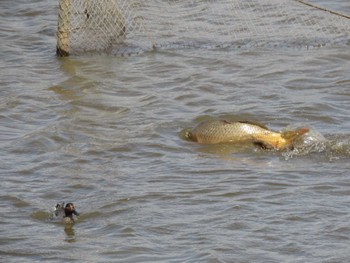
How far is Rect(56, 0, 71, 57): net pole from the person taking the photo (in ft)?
42.6

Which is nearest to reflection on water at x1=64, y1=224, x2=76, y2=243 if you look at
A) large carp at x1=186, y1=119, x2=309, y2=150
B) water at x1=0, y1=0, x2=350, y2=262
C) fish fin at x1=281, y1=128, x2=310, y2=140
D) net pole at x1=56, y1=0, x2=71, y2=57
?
water at x1=0, y1=0, x2=350, y2=262

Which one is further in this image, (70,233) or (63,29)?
(63,29)

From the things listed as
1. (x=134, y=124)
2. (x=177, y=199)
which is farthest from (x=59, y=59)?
(x=177, y=199)

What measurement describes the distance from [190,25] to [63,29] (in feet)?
6.98

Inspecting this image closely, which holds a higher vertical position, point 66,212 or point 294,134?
point 66,212

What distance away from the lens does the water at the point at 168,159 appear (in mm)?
7742

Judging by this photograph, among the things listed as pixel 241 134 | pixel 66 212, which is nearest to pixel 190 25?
pixel 241 134

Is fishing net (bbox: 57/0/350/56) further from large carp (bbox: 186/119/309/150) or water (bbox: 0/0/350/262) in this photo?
large carp (bbox: 186/119/309/150)

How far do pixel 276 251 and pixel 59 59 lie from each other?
21.6ft

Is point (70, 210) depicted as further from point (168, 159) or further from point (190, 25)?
point (190, 25)

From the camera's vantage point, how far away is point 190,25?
47.9 ft

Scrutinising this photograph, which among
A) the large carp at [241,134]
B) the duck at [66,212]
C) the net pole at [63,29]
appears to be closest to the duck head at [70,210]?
the duck at [66,212]

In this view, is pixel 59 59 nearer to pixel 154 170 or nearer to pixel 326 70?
pixel 326 70

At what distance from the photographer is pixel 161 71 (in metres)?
13.0
